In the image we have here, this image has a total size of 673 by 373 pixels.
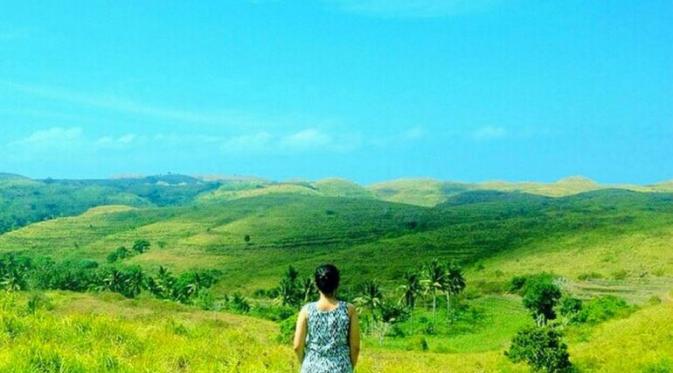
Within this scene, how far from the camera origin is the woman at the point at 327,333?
32.8 feet

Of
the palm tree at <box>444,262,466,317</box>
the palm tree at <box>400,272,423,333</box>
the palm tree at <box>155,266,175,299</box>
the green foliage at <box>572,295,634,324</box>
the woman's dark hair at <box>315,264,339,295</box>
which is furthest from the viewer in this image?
the palm tree at <box>155,266,175,299</box>

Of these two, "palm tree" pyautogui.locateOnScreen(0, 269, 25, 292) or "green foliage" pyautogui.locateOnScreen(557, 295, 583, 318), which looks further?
"palm tree" pyautogui.locateOnScreen(0, 269, 25, 292)

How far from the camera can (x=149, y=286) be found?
154750mm

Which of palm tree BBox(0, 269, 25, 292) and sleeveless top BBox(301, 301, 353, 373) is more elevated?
sleeveless top BBox(301, 301, 353, 373)

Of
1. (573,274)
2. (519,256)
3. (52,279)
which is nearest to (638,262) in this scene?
(573,274)

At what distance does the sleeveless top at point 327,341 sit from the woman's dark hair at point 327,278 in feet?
1.18

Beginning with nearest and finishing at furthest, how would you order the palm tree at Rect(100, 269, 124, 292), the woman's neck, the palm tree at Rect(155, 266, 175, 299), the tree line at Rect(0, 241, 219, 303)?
the woman's neck → the palm tree at Rect(100, 269, 124, 292) → the tree line at Rect(0, 241, 219, 303) → the palm tree at Rect(155, 266, 175, 299)

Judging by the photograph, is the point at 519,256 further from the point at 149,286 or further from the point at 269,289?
the point at 149,286

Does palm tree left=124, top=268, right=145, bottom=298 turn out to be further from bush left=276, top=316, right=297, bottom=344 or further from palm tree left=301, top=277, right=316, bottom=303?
bush left=276, top=316, right=297, bottom=344

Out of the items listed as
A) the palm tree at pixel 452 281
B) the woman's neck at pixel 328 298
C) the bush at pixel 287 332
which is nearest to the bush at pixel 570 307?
the palm tree at pixel 452 281

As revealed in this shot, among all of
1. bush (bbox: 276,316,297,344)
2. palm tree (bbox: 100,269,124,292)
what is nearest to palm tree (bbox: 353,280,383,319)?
bush (bbox: 276,316,297,344)

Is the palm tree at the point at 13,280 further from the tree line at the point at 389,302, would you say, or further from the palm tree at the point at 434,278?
the palm tree at the point at 434,278

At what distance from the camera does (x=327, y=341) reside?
33.2 ft

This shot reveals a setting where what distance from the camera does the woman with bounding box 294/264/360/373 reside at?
32.8 ft
